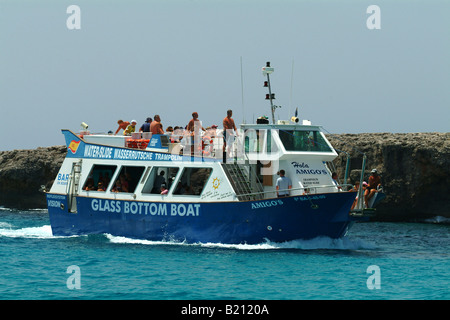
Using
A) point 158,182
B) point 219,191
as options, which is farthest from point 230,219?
point 158,182

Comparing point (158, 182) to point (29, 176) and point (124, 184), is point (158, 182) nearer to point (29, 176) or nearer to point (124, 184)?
point (124, 184)

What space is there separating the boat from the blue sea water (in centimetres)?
50

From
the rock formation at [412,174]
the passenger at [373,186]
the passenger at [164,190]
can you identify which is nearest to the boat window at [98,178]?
the passenger at [164,190]

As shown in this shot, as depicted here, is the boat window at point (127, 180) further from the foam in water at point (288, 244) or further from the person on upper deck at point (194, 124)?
the person on upper deck at point (194, 124)

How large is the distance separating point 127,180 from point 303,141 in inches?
282

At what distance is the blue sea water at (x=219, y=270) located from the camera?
691 inches

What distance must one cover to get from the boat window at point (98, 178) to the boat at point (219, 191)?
51 mm

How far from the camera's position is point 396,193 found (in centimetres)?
4141

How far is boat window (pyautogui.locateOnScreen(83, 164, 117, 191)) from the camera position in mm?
27000

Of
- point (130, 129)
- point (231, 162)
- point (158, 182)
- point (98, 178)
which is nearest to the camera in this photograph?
point (231, 162)

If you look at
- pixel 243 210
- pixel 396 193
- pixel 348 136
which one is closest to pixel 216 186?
pixel 243 210

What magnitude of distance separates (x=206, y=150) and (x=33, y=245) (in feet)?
22.7

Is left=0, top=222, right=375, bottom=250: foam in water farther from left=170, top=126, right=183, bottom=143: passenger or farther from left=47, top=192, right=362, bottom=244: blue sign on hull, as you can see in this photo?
left=170, top=126, right=183, bottom=143: passenger

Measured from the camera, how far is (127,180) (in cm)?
2753
